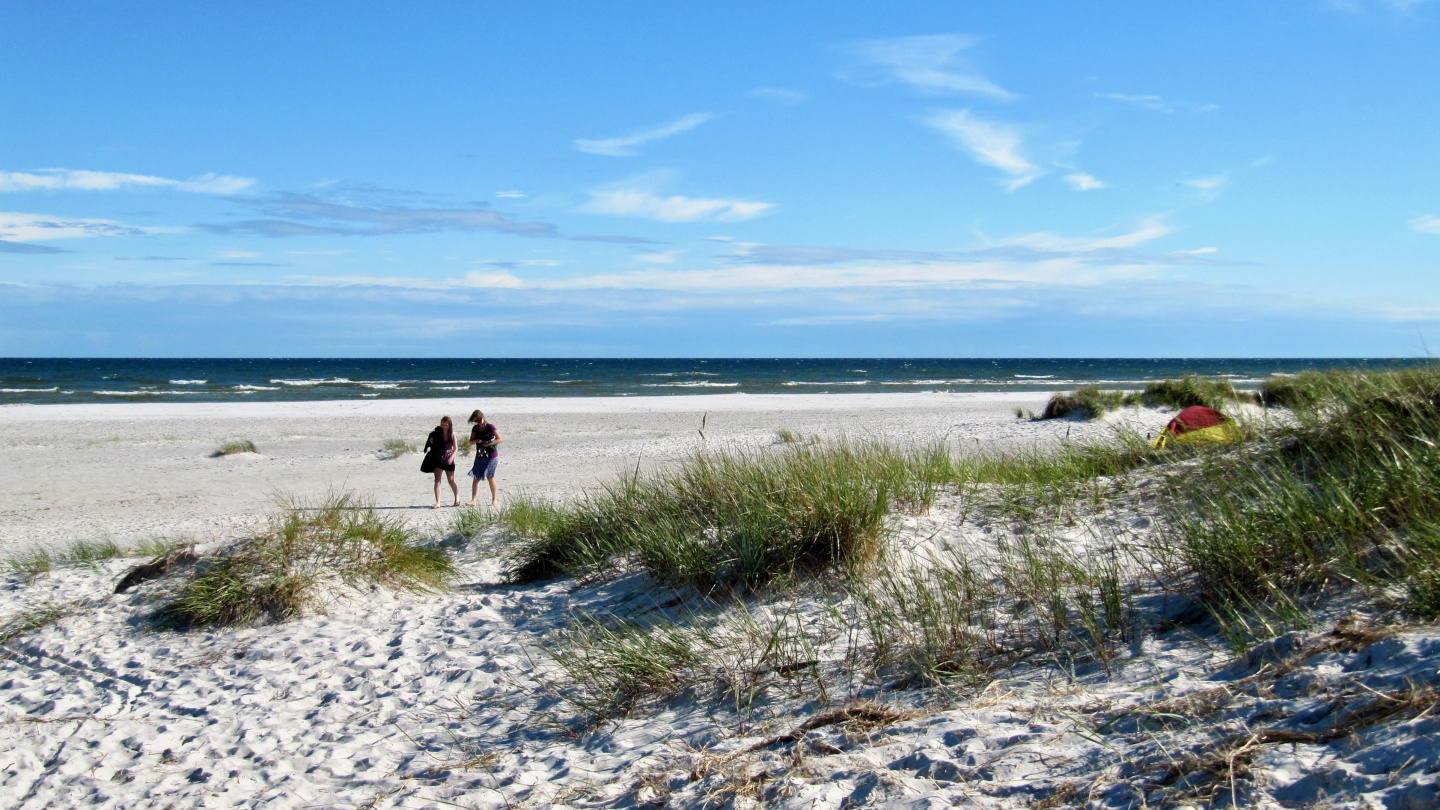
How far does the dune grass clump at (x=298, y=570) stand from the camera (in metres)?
5.84

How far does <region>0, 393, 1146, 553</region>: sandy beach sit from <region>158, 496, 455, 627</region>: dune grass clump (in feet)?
4.45

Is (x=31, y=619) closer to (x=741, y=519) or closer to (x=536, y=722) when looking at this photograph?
(x=536, y=722)

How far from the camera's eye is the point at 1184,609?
4047 millimetres

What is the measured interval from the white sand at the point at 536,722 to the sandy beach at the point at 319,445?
1.82 meters

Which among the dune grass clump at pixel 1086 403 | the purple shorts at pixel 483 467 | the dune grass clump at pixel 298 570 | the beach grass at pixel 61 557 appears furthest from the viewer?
the dune grass clump at pixel 1086 403

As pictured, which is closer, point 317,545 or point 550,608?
point 550,608

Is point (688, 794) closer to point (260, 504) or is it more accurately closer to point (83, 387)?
point (260, 504)

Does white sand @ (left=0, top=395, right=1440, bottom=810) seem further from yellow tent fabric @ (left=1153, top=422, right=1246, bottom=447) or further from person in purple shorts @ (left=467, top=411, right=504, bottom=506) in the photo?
person in purple shorts @ (left=467, top=411, right=504, bottom=506)

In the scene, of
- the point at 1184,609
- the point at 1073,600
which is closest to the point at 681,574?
the point at 1073,600

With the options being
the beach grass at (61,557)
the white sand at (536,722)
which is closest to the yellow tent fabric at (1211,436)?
the white sand at (536,722)

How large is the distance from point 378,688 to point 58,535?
831cm

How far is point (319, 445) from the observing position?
21.4 m

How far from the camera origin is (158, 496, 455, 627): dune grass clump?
19.2 feet

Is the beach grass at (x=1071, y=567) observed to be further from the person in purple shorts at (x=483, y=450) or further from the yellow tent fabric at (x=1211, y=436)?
the person in purple shorts at (x=483, y=450)
